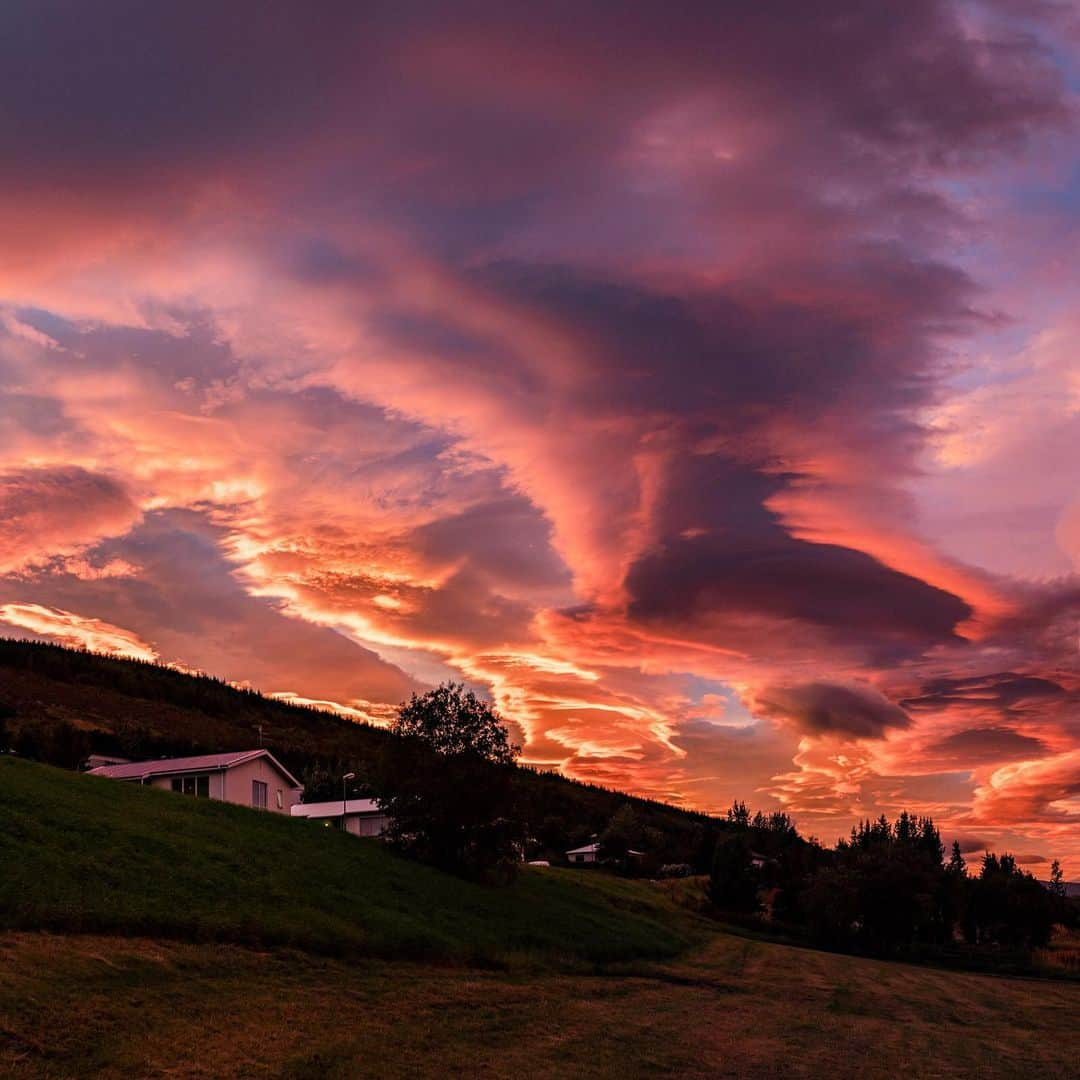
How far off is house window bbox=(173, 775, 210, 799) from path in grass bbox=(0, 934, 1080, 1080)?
4740 cm

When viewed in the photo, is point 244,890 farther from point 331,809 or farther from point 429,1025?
point 331,809

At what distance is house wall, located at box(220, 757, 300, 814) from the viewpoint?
3497 inches

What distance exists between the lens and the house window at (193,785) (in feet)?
289

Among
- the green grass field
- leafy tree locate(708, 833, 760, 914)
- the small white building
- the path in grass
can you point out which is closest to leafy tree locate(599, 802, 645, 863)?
the small white building

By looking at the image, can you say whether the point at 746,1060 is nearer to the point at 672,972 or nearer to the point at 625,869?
the point at 672,972

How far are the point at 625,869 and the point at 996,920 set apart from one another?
159 feet

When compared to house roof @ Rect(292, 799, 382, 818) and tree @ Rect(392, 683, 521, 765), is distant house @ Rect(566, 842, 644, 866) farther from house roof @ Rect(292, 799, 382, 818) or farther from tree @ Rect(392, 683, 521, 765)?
tree @ Rect(392, 683, 521, 765)

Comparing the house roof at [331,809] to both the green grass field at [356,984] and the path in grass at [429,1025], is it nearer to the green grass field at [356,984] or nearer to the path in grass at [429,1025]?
the green grass field at [356,984]

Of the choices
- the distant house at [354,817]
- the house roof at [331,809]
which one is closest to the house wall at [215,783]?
the distant house at [354,817]

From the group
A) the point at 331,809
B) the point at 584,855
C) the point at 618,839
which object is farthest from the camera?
the point at 584,855

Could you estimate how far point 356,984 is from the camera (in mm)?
38531

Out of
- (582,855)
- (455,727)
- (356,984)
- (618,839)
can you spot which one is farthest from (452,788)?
(582,855)

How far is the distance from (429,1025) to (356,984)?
5.61 m

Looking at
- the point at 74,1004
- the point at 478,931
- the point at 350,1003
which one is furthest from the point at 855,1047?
the point at 74,1004
